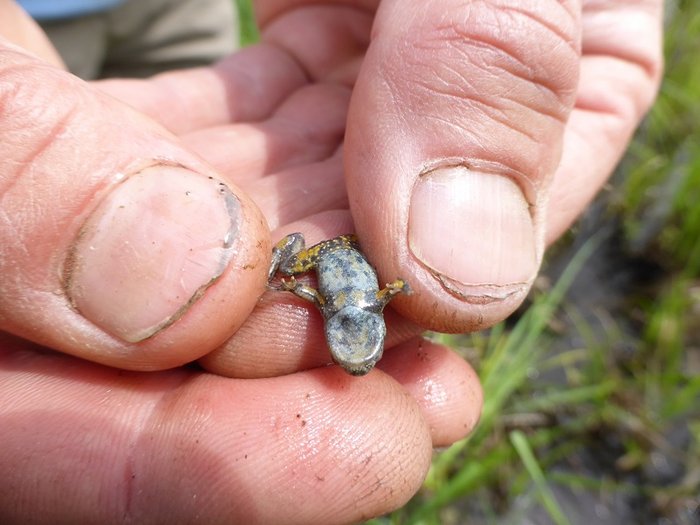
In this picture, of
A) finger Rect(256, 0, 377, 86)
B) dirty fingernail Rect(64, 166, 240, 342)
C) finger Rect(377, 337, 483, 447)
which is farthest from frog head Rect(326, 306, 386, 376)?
finger Rect(256, 0, 377, 86)

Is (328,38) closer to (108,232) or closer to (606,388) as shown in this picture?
(108,232)

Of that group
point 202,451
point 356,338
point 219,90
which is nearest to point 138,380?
point 202,451

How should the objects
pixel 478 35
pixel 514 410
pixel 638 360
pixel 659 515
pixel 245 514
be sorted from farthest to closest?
pixel 638 360
pixel 514 410
pixel 659 515
pixel 478 35
pixel 245 514

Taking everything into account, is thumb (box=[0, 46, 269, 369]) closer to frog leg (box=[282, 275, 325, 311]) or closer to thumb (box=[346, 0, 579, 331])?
frog leg (box=[282, 275, 325, 311])

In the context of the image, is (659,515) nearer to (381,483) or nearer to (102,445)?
(381,483)

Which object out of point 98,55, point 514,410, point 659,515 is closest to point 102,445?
point 514,410

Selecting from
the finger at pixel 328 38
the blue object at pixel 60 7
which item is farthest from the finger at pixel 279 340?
the blue object at pixel 60 7

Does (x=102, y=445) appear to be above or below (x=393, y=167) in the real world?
below

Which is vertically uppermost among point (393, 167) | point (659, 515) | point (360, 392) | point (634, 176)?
point (393, 167)
